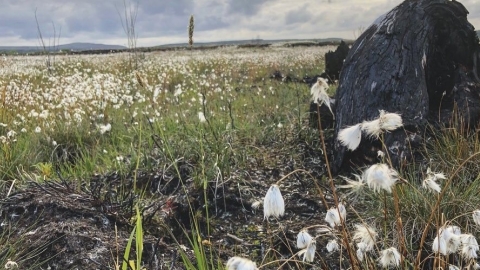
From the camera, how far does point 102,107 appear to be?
316 inches

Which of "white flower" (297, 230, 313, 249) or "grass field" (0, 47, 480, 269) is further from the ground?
"white flower" (297, 230, 313, 249)

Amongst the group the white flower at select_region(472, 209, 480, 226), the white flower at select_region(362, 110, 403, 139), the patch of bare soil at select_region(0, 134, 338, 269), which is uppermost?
Result: the white flower at select_region(362, 110, 403, 139)

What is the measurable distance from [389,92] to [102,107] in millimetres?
4879

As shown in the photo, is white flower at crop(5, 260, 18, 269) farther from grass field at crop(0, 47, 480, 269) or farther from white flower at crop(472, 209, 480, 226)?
white flower at crop(472, 209, 480, 226)

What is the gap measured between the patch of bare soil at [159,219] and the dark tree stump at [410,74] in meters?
0.68

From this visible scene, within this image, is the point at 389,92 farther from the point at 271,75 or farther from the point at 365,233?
the point at 271,75

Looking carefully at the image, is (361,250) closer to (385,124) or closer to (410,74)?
(385,124)

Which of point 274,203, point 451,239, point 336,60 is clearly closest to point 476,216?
point 451,239

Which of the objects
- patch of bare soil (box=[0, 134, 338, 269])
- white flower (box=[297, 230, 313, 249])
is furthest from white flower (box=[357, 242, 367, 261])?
patch of bare soil (box=[0, 134, 338, 269])

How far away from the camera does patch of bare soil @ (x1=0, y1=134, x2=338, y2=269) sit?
3117 millimetres

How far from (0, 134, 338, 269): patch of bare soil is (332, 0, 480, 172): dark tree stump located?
68cm

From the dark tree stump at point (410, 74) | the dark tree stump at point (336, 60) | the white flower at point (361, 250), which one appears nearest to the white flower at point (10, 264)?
the white flower at point (361, 250)

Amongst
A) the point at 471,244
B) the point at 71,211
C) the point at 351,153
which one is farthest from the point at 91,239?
the point at 351,153

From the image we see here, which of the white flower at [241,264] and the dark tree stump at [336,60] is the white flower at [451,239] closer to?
the white flower at [241,264]
